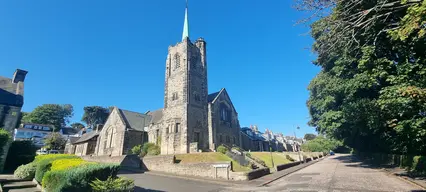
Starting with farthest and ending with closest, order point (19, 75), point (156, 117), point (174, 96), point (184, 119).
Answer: point (156, 117), point (174, 96), point (184, 119), point (19, 75)

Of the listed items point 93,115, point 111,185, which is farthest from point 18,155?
point 93,115

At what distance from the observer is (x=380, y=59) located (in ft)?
33.9

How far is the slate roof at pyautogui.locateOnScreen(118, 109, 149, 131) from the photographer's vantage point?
118 ft

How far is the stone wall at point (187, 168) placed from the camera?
17473mm

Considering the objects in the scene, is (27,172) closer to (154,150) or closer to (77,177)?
(77,177)

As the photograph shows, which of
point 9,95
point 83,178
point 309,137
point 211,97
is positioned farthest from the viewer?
point 309,137

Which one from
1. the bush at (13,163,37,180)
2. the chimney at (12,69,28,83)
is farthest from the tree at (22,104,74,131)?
the bush at (13,163,37,180)

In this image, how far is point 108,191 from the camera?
26.1 ft

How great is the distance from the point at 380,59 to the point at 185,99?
81.0 ft

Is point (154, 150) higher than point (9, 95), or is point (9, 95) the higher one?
point (9, 95)

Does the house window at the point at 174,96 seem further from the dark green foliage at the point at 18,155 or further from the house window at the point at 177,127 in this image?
the dark green foliage at the point at 18,155

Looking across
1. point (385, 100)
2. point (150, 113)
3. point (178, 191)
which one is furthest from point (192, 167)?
point (150, 113)

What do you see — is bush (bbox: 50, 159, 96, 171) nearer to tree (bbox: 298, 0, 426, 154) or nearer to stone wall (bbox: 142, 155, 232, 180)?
stone wall (bbox: 142, 155, 232, 180)

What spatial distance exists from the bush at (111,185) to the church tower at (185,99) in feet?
62.8
